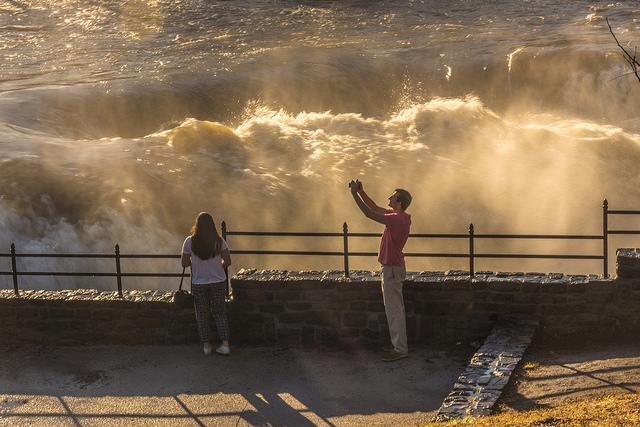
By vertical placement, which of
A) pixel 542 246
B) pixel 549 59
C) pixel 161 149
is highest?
pixel 549 59

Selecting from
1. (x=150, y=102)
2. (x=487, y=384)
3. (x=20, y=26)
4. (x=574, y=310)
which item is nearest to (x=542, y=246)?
(x=574, y=310)

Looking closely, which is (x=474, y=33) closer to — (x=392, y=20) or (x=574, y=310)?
(x=392, y=20)

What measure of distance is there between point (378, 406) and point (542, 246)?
1039cm

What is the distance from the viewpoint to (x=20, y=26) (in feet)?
119

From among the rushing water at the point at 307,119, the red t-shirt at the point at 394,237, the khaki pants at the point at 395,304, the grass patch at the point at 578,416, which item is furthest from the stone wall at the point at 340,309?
the rushing water at the point at 307,119

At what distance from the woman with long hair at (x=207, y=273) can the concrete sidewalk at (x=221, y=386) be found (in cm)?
33

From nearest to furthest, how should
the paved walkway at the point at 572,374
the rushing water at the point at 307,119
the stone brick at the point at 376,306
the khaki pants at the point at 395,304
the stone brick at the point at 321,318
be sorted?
the paved walkway at the point at 572,374, the khaki pants at the point at 395,304, the stone brick at the point at 376,306, the stone brick at the point at 321,318, the rushing water at the point at 307,119

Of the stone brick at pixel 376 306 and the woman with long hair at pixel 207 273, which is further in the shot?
the stone brick at pixel 376 306

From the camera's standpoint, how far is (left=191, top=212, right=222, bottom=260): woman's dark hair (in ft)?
34.6

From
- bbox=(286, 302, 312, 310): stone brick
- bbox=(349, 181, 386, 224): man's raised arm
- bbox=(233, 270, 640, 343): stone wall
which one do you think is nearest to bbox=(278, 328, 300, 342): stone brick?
bbox=(233, 270, 640, 343): stone wall

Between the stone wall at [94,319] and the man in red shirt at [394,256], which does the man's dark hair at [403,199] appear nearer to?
the man in red shirt at [394,256]

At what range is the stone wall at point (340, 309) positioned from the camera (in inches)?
433

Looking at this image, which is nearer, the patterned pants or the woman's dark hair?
the woman's dark hair

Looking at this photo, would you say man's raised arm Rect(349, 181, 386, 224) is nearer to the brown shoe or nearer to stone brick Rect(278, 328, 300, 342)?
the brown shoe
